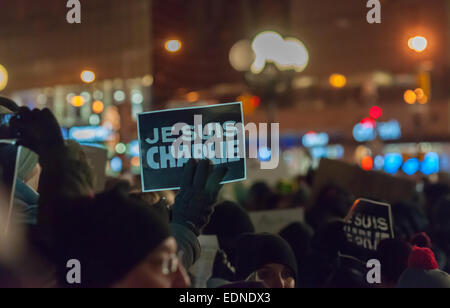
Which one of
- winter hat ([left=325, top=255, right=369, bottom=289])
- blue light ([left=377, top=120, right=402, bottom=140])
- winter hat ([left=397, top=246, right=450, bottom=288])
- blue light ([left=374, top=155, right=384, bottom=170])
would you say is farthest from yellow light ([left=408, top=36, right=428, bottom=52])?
blue light ([left=377, top=120, right=402, bottom=140])

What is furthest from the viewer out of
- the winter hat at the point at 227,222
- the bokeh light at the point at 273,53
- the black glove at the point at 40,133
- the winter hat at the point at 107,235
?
the bokeh light at the point at 273,53

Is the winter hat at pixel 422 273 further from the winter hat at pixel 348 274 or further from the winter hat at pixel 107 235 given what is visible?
the winter hat at pixel 107 235

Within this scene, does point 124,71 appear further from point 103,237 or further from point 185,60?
point 103,237

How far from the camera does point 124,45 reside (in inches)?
753

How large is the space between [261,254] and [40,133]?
1876 millimetres

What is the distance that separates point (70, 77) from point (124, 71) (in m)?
2.94

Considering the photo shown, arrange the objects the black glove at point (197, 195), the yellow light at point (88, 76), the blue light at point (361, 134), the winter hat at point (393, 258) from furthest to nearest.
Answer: the blue light at point (361, 134) < the yellow light at point (88, 76) < the winter hat at point (393, 258) < the black glove at point (197, 195)

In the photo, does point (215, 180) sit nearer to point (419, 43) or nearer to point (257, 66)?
point (257, 66)

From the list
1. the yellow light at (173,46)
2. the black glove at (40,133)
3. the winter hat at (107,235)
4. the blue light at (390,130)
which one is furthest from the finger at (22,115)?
the blue light at (390,130)

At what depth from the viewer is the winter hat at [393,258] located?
11.5 feet

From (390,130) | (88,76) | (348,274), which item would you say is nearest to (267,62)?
(348,274)

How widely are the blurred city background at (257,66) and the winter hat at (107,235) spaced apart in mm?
1138

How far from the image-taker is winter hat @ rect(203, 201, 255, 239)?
4.58 m

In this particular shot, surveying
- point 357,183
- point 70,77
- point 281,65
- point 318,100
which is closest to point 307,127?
point 318,100
